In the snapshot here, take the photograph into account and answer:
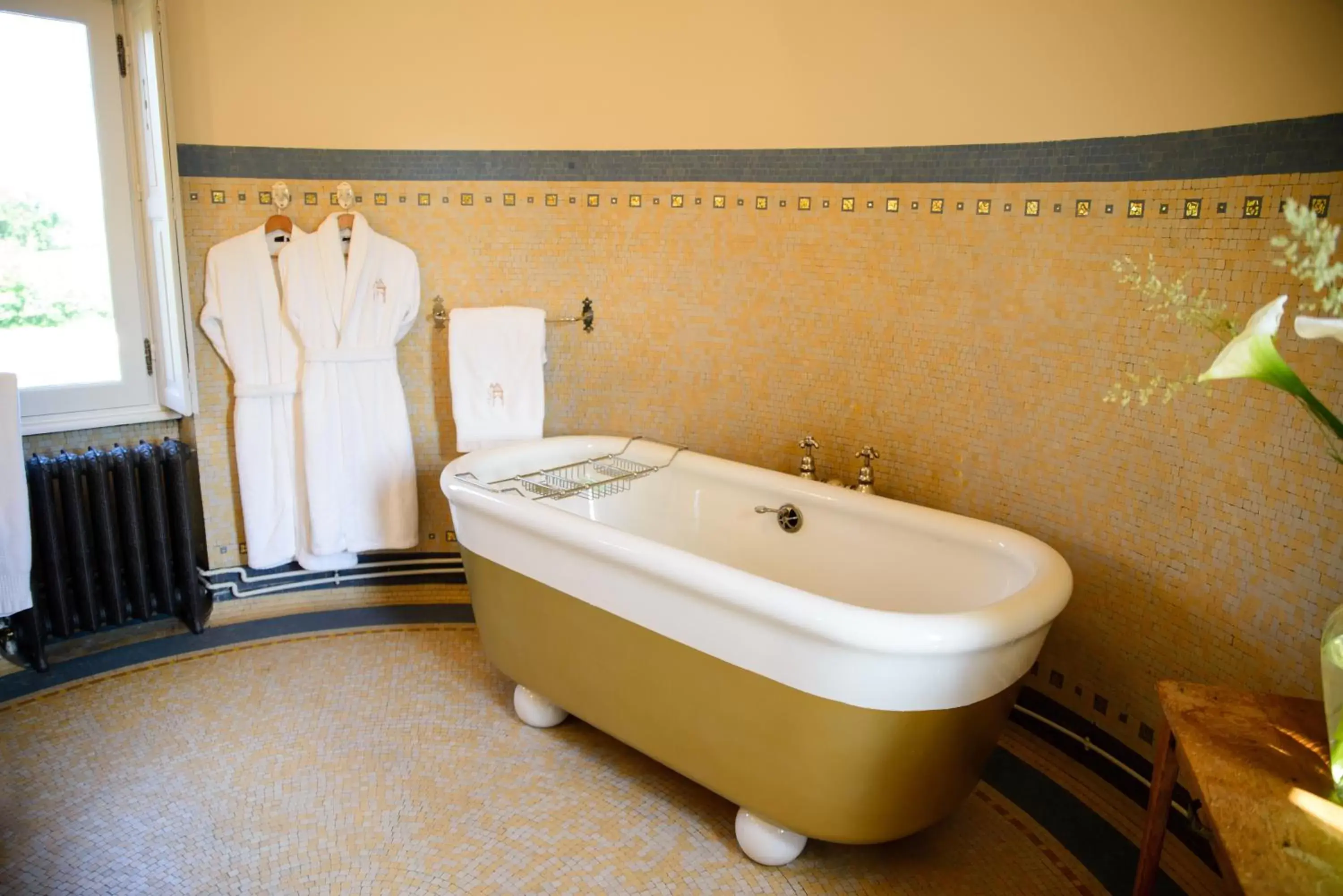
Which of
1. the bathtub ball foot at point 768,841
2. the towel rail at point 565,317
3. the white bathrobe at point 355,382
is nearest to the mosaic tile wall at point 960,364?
the towel rail at point 565,317

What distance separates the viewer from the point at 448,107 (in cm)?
304

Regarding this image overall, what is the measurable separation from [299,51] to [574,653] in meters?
2.15

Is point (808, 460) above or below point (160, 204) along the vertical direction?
below

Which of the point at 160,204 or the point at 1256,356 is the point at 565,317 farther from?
the point at 1256,356

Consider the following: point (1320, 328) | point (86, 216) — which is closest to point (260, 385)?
point (86, 216)

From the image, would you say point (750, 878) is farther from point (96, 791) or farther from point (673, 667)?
point (96, 791)

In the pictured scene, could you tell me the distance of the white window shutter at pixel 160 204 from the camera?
108 inches

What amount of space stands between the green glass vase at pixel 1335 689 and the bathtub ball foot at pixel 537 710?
1.84m

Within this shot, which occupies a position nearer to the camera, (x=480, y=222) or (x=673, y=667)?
(x=673, y=667)

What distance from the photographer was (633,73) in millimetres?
2961

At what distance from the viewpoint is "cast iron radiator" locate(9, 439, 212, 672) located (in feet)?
9.04

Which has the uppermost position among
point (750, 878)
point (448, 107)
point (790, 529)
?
point (448, 107)

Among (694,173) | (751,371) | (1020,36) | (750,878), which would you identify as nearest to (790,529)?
(751,371)

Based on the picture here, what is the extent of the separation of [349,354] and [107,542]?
3.09 ft
